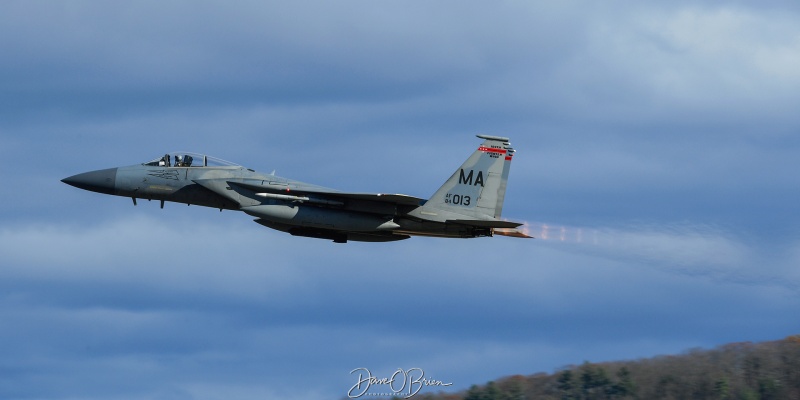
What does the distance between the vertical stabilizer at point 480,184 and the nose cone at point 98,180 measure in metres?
9.58

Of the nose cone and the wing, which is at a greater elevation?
the wing

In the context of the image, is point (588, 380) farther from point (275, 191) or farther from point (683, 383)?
point (275, 191)

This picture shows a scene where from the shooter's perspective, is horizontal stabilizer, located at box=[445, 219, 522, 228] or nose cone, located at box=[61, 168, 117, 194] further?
nose cone, located at box=[61, 168, 117, 194]

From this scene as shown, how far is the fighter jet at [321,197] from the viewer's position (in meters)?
38.2

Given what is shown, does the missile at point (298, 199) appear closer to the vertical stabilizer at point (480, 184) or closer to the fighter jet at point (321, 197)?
the fighter jet at point (321, 197)

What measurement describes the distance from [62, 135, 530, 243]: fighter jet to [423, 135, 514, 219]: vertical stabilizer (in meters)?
0.03

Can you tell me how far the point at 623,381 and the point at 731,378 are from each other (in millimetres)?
4870

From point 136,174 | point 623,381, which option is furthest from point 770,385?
point 136,174

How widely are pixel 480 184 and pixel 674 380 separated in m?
19.4

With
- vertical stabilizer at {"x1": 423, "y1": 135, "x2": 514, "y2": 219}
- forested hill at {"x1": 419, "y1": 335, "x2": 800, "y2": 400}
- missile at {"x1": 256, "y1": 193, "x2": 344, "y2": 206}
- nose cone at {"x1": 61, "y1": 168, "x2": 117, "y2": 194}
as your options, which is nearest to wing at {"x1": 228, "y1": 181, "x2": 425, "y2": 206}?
missile at {"x1": 256, "y1": 193, "x2": 344, "y2": 206}

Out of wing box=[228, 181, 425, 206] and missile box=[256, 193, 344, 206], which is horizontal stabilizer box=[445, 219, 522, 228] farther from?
missile box=[256, 193, 344, 206]

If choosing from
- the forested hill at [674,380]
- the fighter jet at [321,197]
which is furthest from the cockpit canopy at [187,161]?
the forested hill at [674,380]

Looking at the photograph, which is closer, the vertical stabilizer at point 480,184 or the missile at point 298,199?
the missile at point 298,199

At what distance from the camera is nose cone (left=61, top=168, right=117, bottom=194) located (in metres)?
39.0
